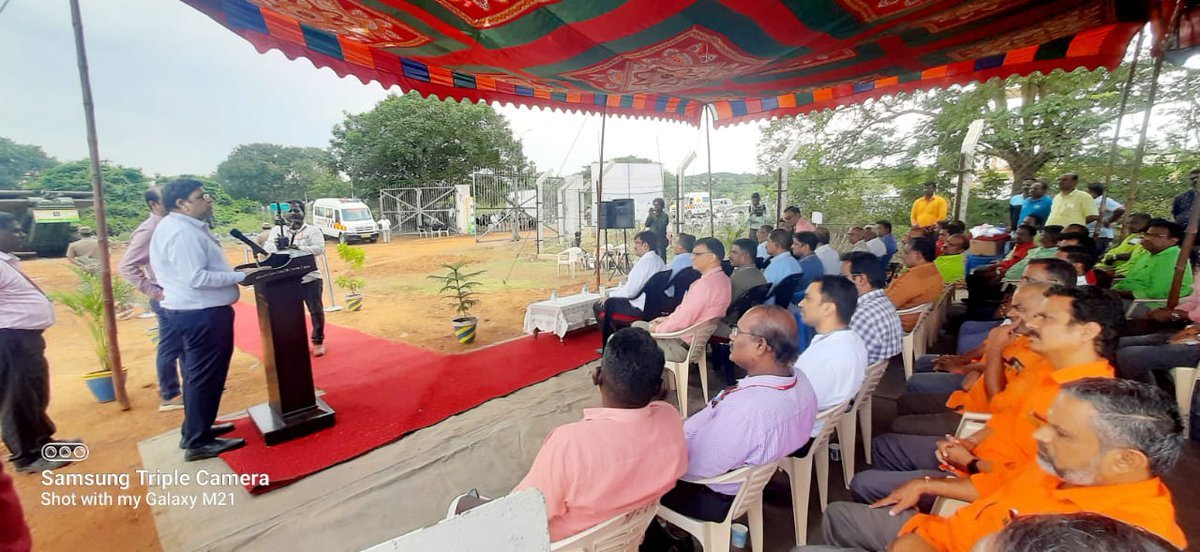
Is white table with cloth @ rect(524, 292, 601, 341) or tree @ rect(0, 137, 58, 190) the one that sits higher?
tree @ rect(0, 137, 58, 190)

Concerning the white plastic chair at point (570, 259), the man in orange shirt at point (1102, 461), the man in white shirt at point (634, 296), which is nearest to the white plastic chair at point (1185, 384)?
the man in orange shirt at point (1102, 461)

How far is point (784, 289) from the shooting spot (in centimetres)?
399

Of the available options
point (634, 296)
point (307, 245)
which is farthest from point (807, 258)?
point (307, 245)

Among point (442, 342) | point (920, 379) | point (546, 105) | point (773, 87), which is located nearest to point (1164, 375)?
point (920, 379)

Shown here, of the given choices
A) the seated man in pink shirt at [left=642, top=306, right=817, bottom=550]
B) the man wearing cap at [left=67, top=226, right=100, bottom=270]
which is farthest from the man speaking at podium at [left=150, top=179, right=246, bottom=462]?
the man wearing cap at [left=67, top=226, right=100, bottom=270]

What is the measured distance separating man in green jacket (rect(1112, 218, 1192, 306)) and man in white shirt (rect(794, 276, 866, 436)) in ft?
10.3

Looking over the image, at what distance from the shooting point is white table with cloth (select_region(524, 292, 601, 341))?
4820mm

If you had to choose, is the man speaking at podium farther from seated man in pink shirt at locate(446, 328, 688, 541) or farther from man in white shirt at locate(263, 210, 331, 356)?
seated man in pink shirt at locate(446, 328, 688, 541)

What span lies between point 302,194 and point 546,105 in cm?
1900

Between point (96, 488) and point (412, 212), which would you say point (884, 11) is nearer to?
point (96, 488)

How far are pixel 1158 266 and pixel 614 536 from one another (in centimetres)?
465

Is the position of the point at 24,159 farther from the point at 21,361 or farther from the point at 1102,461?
the point at 1102,461

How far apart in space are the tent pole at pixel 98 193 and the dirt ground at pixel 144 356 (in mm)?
452

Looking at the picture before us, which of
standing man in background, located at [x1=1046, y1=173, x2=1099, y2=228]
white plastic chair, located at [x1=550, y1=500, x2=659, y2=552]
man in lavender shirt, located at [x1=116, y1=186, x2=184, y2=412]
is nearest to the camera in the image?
white plastic chair, located at [x1=550, y1=500, x2=659, y2=552]
